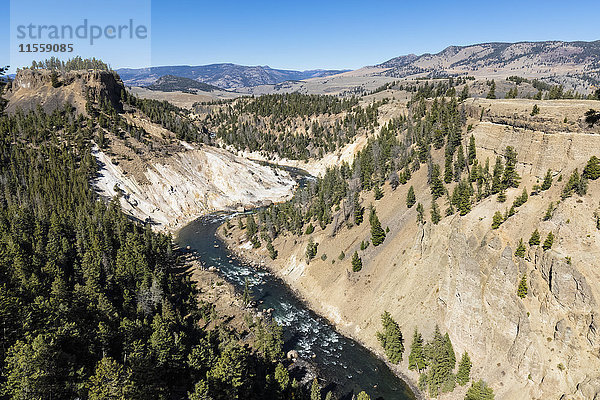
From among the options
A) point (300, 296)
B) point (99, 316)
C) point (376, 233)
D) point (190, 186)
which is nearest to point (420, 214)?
point (376, 233)

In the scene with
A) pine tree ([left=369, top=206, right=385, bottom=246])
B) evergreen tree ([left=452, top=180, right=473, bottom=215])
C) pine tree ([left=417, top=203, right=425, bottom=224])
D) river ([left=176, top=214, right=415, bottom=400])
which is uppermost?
evergreen tree ([left=452, top=180, right=473, bottom=215])

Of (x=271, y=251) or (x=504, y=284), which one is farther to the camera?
(x=271, y=251)

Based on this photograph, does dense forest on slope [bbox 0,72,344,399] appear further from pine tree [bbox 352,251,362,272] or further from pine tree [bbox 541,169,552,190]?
pine tree [bbox 541,169,552,190]

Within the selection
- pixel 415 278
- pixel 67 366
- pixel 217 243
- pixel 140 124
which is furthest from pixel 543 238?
pixel 140 124

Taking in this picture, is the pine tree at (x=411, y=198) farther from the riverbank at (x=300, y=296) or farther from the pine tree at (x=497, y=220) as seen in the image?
the riverbank at (x=300, y=296)

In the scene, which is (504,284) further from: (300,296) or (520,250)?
(300,296)

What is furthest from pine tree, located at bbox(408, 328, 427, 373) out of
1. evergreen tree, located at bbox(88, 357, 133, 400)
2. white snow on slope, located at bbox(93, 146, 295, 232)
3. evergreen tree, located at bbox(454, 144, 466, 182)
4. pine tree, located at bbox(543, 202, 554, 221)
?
white snow on slope, located at bbox(93, 146, 295, 232)

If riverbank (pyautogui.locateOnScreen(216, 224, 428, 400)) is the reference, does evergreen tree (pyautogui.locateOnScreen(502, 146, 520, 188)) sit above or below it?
above
